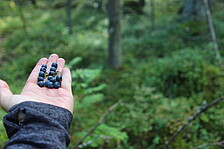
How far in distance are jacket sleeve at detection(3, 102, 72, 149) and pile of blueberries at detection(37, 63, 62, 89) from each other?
475mm

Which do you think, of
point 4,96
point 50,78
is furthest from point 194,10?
point 4,96

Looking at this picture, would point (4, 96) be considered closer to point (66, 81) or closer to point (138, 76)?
point (66, 81)

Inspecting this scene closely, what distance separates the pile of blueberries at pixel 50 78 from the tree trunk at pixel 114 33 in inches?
Result: 184

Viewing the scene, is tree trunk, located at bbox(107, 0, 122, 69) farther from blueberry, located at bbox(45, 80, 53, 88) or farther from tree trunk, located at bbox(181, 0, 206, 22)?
blueberry, located at bbox(45, 80, 53, 88)

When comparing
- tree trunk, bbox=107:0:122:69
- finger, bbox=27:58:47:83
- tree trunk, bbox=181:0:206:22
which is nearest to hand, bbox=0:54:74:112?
finger, bbox=27:58:47:83

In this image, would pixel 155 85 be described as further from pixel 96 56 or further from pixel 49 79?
pixel 49 79

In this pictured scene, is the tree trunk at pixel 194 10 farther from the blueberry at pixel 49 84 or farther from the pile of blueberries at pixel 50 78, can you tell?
the blueberry at pixel 49 84

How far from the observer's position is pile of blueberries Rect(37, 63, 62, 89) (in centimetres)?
191

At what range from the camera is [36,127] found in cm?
125

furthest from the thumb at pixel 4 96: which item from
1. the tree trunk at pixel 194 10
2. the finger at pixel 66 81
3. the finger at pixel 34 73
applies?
the tree trunk at pixel 194 10

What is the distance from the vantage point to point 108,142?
3.48m

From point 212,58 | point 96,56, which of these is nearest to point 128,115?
point 212,58

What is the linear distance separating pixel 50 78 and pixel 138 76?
4614mm

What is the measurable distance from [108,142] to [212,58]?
4338 millimetres
